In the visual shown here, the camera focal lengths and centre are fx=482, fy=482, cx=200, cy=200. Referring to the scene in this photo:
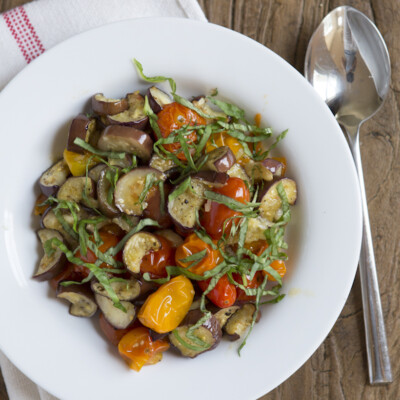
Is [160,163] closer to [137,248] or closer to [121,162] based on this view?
[121,162]

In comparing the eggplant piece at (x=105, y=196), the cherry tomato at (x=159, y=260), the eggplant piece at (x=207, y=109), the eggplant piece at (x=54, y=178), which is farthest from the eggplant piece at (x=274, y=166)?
the eggplant piece at (x=54, y=178)

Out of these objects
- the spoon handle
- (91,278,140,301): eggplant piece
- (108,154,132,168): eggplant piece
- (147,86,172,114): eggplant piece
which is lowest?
the spoon handle

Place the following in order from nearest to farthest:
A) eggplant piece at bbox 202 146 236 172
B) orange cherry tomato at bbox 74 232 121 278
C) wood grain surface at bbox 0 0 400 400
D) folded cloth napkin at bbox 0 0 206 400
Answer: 1. eggplant piece at bbox 202 146 236 172
2. orange cherry tomato at bbox 74 232 121 278
3. folded cloth napkin at bbox 0 0 206 400
4. wood grain surface at bbox 0 0 400 400

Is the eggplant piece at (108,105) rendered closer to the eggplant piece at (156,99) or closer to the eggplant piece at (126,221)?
the eggplant piece at (156,99)

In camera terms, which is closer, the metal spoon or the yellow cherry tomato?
the yellow cherry tomato

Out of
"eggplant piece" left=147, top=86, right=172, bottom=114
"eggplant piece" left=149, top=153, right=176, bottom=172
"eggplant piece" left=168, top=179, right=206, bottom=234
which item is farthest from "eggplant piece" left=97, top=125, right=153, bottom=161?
Result: "eggplant piece" left=168, top=179, right=206, bottom=234

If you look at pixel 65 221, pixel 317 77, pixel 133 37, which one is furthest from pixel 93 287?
pixel 317 77

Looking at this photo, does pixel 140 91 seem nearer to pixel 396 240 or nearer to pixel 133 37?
pixel 133 37

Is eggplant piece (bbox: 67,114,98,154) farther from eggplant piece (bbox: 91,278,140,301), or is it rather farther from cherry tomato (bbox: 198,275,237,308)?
cherry tomato (bbox: 198,275,237,308)
